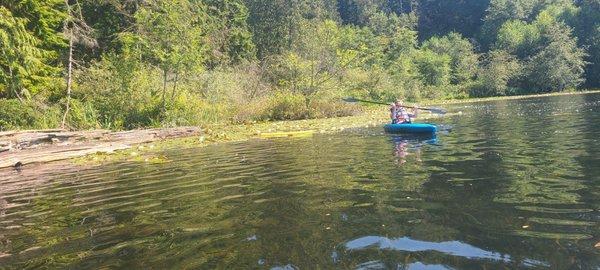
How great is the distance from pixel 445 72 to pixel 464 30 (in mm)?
42678

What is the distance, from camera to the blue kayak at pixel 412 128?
1630cm

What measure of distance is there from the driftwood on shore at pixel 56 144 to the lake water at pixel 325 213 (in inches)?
147

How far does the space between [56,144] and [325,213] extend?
1400 cm

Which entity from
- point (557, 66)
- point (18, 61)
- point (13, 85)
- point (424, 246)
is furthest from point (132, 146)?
point (557, 66)

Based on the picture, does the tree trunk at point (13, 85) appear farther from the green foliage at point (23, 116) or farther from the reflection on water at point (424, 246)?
the reflection on water at point (424, 246)

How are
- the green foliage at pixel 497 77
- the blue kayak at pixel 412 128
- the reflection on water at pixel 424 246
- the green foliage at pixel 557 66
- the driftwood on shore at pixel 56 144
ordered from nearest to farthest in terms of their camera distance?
the reflection on water at pixel 424 246 < the driftwood on shore at pixel 56 144 < the blue kayak at pixel 412 128 < the green foliage at pixel 557 66 < the green foliage at pixel 497 77

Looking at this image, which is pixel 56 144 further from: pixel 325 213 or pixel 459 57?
pixel 459 57

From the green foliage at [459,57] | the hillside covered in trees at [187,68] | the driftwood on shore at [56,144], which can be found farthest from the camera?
the green foliage at [459,57]

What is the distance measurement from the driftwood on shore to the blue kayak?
31.7 feet

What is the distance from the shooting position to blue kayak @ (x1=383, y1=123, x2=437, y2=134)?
1630 centimetres

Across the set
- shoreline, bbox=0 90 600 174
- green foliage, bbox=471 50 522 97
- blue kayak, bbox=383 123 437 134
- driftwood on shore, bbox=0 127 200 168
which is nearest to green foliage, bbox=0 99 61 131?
driftwood on shore, bbox=0 127 200 168

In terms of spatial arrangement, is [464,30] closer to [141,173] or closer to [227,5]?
[227,5]

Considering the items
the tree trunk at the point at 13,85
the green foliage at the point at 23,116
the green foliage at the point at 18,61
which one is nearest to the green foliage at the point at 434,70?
the green foliage at the point at 18,61

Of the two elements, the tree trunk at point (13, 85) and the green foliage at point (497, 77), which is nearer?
the tree trunk at point (13, 85)
